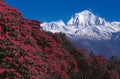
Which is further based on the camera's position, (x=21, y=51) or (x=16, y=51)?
(x=21, y=51)

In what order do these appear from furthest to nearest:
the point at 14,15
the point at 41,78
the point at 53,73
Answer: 1. the point at 53,73
2. the point at 14,15
3. the point at 41,78

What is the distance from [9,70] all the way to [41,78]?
2.27 meters

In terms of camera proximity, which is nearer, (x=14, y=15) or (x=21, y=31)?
(x=21, y=31)

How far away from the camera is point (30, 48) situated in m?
20.6

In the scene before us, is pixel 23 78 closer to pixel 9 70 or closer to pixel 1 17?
pixel 9 70

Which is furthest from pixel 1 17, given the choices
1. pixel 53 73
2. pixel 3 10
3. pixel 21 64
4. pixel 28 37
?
pixel 53 73

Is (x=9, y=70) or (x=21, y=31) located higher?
(x=21, y=31)

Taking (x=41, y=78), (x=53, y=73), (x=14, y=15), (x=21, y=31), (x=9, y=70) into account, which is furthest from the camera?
(x=53, y=73)

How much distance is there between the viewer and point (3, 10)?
2197 cm

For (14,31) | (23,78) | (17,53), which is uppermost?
(14,31)

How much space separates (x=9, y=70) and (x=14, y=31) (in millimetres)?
2990

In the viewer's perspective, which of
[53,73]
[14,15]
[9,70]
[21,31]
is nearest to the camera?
[9,70]

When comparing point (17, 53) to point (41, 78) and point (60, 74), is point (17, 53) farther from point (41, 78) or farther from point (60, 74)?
point (60, 74)

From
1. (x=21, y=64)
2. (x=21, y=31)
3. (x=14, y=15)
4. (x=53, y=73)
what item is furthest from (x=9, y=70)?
(x=53, y=73)
